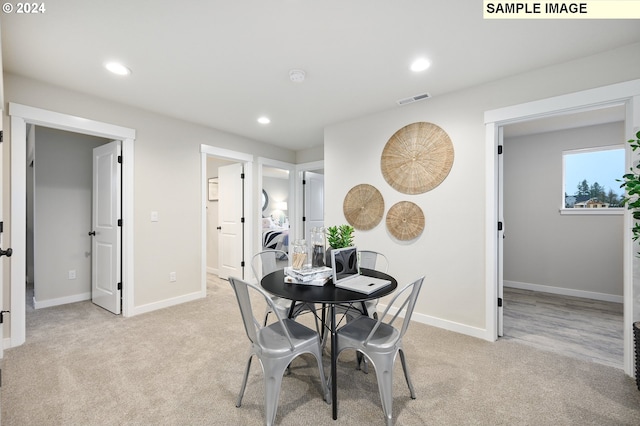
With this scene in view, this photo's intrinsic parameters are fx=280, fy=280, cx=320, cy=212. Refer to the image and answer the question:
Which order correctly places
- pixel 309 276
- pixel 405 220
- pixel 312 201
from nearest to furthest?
pixel 309 276, pixel 405 220, pixel 312 201

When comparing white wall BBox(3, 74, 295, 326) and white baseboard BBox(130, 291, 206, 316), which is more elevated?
white wall BBox(3, 74, 295, 326)

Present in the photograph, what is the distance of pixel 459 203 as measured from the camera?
2.81m

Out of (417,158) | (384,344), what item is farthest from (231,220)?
(384,344)

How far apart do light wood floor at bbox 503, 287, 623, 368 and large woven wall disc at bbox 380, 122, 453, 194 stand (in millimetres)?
1720

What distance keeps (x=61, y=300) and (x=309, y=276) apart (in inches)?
150

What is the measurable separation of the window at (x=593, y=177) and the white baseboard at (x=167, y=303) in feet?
17.9

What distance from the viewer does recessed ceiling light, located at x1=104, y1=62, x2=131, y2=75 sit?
2.31m

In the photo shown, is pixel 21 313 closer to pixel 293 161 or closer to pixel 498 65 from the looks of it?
pixel 293 161

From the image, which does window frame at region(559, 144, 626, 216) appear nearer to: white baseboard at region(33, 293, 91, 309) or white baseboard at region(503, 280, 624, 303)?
white baseboard at region(503, 280, 624, 303)

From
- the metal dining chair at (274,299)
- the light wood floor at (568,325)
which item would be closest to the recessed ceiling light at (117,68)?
the metal dining chair at (274,299)

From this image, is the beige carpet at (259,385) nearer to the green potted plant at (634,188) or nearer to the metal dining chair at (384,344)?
the metal dining chair at (384,344)

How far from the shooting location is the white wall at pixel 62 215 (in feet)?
11.7

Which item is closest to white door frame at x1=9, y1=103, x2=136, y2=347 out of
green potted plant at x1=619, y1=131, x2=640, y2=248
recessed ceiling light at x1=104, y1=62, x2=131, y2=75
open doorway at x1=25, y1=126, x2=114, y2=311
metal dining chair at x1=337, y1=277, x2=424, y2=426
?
recessed ceiling light at x1=104, y1=62, x2=131, y2=75

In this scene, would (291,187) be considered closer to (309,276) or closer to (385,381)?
(309,276)
